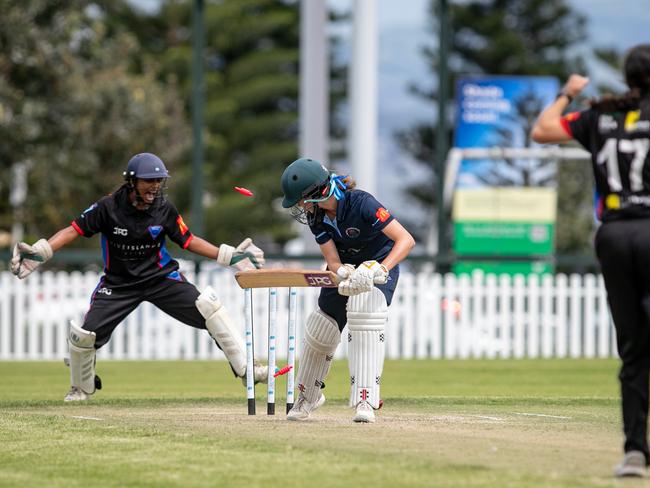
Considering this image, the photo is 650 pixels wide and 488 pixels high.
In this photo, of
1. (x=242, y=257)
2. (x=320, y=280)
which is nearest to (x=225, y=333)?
(x=242, y=257)

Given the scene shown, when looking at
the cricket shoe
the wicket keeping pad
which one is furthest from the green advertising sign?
the cricket shoe

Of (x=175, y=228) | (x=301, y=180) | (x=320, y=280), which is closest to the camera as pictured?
(x=320, y=280)

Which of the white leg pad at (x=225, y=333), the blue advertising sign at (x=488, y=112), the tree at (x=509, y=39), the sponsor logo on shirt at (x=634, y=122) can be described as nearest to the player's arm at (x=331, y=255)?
the white leg pad at (x=225, y=333)

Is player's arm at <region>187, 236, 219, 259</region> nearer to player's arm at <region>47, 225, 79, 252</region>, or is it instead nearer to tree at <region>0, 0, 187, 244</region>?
player's arm at <region>47, 225, 79, 252</region>

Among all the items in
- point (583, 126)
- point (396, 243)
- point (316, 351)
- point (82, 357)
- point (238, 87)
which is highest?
point (238, 87)

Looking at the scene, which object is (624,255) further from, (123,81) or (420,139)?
(420,139)

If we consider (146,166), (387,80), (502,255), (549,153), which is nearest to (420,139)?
(549,153)

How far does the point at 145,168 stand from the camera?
37.9 ft

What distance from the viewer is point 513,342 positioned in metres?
22.6

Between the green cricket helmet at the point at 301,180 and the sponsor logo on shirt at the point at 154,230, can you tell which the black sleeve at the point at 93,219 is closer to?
the sponsor logo on shirt at the point at 154,230

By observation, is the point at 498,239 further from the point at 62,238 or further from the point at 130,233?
the point at 62,238

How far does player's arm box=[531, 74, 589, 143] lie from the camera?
7441 mm

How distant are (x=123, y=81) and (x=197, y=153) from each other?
54.2 ft

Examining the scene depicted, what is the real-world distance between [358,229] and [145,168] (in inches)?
97.6
